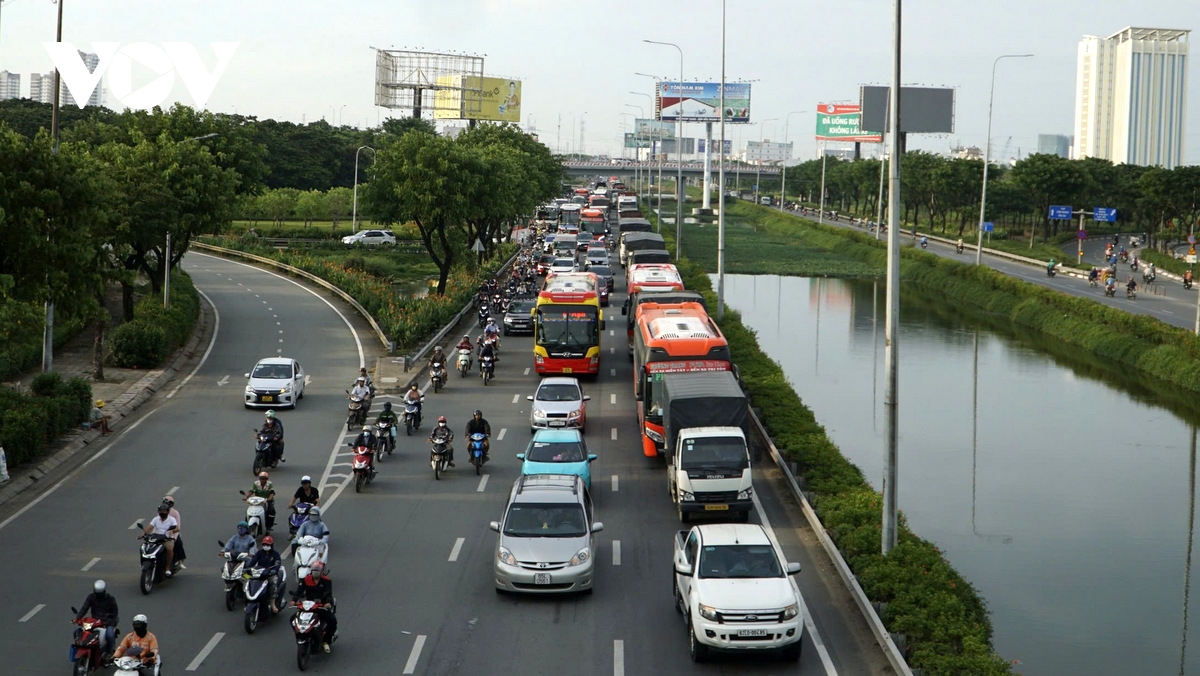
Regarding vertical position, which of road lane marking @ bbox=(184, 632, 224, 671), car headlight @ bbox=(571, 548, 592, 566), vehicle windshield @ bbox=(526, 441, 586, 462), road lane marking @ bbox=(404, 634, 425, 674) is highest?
vehicle windshield @ bbox=(526, 441, 586, 462)

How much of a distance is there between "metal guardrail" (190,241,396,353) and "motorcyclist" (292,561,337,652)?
27.3 m

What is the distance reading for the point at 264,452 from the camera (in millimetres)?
26984

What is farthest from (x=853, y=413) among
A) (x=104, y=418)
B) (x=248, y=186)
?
(x=248, y=186)

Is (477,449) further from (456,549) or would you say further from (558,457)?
(456,549)

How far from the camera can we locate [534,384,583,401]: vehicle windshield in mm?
31531

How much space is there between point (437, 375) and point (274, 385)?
5.04 m

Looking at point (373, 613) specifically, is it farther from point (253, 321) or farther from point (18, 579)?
point (253, 321)

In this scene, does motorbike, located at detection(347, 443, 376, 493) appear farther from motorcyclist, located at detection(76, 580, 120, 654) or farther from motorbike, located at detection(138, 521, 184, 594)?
motorcyclist, located at detection(76, 580, 120, 654)

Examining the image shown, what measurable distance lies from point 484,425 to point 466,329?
2412 cm

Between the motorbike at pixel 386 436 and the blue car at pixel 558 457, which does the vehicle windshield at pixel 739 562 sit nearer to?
the blue car at pixel 558 457

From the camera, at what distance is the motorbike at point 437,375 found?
37.4 meters

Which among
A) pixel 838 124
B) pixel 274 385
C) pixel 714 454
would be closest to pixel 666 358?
pixel 714 454

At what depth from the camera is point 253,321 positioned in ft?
170

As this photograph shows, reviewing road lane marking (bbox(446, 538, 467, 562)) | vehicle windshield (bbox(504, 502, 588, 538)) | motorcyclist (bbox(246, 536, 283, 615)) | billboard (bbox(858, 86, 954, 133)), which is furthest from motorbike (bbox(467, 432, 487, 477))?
billboard (bbox(858, 86, 954, 133))
